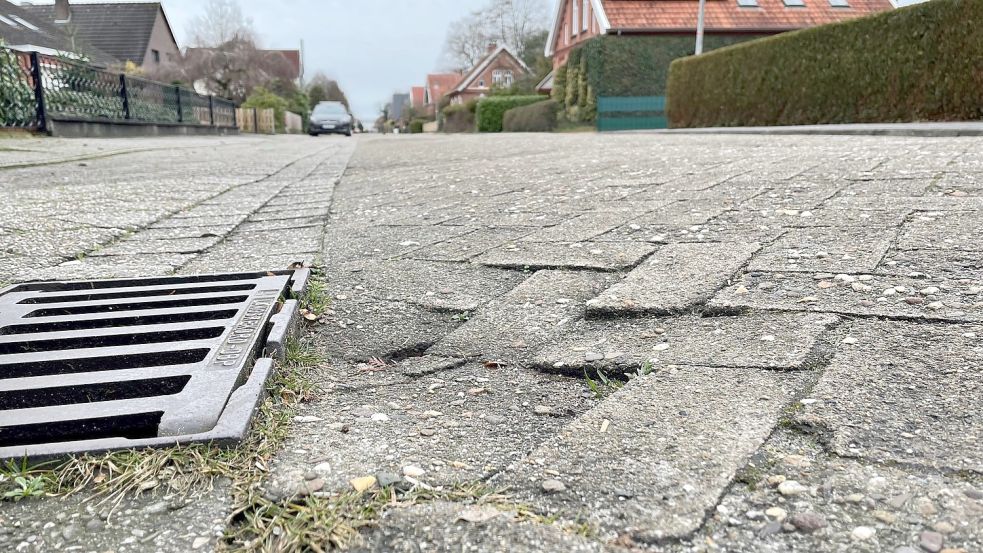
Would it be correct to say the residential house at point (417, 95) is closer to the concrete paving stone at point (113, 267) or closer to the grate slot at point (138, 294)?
the concrete paving stone at point (113, 267)

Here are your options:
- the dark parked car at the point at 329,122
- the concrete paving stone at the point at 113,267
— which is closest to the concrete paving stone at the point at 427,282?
the concrete paving stone at the point at 113,267

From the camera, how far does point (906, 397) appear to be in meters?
1.29

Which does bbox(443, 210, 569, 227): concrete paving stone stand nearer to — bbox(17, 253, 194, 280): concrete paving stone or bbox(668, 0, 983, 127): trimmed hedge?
bbox(17, 253, 194, 280): concrete paving stone

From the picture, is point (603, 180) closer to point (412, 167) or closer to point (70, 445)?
point (412, 167)

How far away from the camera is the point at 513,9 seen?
49969 millimetres

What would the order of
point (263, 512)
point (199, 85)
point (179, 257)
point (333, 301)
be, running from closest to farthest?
point (263, 512)
point (333, 301)
point (179, 257)
point (199, 85)

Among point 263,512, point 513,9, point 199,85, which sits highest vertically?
point 513,9

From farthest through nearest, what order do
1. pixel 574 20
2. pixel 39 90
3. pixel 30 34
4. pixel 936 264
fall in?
pixel 574 20 → pixel 30 34 → pixel 39 90 → pixel 936 264

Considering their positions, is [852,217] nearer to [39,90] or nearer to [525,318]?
[525,318]

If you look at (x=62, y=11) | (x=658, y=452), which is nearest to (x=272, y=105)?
(x=62, y=11)

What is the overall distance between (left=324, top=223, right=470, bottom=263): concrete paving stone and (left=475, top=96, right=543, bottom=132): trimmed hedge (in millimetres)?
24943

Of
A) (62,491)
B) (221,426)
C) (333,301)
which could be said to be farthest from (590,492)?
(333,301)

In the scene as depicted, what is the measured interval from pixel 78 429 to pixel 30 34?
3232 centimetres

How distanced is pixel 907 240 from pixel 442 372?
1.67 metres
